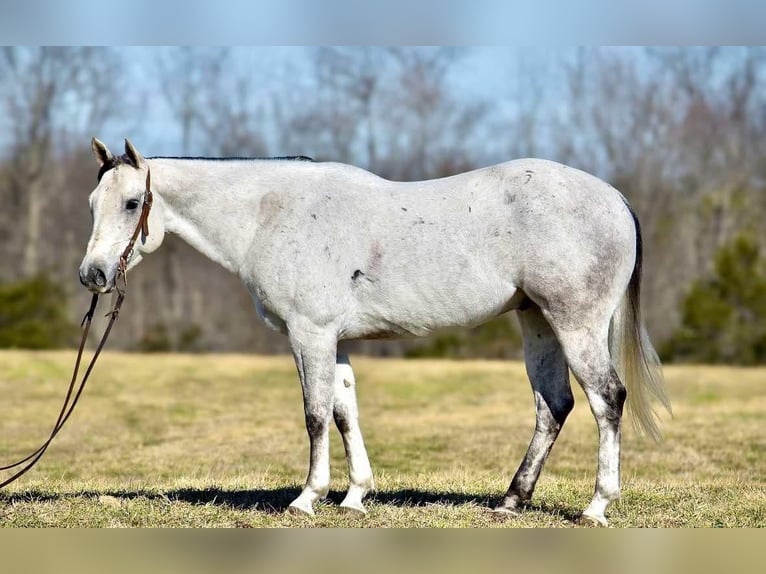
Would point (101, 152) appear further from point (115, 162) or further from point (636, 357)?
point (636, 357)

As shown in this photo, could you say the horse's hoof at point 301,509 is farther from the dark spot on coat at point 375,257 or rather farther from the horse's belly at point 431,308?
the dark spot on coat at point 375,257

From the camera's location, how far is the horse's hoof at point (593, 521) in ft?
20.1

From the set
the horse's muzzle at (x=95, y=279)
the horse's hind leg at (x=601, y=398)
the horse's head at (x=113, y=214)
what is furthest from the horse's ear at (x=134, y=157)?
the horse's hind leg at (x=601, y=398)

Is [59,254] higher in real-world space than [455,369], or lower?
higher

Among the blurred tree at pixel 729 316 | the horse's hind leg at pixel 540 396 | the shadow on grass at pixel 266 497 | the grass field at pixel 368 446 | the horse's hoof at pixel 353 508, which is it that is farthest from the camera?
the blurred tree at pixel 729 316

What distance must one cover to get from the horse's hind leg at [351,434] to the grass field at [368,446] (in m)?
0.21

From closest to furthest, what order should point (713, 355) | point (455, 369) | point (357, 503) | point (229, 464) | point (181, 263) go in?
point (357, 503), point (229, 464), point (455, 369), point (713, 355), point (181, 263)

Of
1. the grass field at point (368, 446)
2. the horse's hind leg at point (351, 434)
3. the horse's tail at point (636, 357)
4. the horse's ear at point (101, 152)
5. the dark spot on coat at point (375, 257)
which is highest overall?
the horse's ear at point (101, 152)

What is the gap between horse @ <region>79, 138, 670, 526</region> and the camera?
6.20m

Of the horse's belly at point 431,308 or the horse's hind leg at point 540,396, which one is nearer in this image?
the horse's belly at point 431,308

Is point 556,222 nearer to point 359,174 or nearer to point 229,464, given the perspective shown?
point 359,174

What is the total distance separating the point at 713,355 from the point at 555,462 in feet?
60.8

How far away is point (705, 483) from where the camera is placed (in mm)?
Result: 8508

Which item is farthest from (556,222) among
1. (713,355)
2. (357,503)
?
(713,355)
